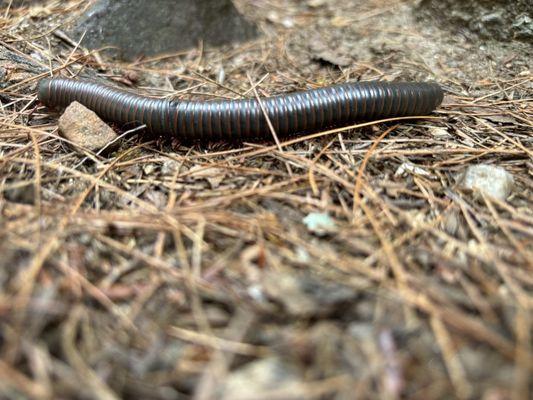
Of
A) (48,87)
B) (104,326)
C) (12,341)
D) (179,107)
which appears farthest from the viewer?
(48,87)

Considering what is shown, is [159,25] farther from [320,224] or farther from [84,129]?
[320,224]

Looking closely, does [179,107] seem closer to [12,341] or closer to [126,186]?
[126,186]

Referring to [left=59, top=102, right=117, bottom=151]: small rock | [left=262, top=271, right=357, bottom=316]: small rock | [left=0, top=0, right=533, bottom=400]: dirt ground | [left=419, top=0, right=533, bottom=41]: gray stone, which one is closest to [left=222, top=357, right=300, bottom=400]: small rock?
Answer: [left=0, top=0, right=533, bottom=400]: dirt ground

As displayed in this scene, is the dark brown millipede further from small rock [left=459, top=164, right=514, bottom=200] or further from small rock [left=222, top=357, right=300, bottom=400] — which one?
small rock [left=222, top=357, right=300, bottom=400]

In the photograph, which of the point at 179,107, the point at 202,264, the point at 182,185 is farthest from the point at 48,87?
the point at 202,264

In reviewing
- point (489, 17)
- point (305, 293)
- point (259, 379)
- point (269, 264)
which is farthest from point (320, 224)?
point (489, 17)

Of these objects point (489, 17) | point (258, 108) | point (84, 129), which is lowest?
point (84, 129)
